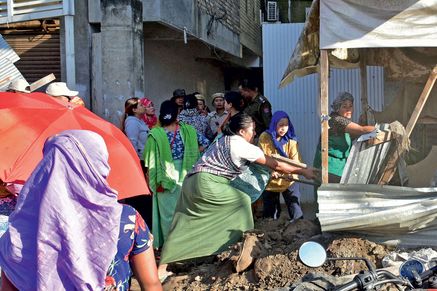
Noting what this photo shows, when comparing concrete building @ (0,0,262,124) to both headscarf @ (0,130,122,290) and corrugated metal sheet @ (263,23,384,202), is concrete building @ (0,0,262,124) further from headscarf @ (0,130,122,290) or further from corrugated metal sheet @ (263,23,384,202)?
headscarf @ (0,130,122,290)

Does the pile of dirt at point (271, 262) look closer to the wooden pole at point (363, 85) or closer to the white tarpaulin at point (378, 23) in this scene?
the wooden pole at point (363, 85)

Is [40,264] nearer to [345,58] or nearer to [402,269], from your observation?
[402,269]

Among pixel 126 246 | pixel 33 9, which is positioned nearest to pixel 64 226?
pixel 126 246

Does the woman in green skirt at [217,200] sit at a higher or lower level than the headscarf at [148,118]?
lower

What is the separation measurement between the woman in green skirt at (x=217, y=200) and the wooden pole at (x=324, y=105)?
421 millimetres

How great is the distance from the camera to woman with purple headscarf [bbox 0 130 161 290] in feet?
7.68

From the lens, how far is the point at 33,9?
31.0 ft

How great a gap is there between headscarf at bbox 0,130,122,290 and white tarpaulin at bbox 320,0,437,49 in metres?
3.28

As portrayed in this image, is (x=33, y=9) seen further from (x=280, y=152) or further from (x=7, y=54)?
(x=280, y=152)

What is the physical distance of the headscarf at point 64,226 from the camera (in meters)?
2.34

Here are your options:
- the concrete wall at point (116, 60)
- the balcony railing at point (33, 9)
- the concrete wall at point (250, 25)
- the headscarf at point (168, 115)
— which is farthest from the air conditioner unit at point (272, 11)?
the headscarf at point (168, 115)

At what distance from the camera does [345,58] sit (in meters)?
6.58

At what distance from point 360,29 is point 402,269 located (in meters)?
2.64

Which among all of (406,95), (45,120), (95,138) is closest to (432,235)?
(406,95)
